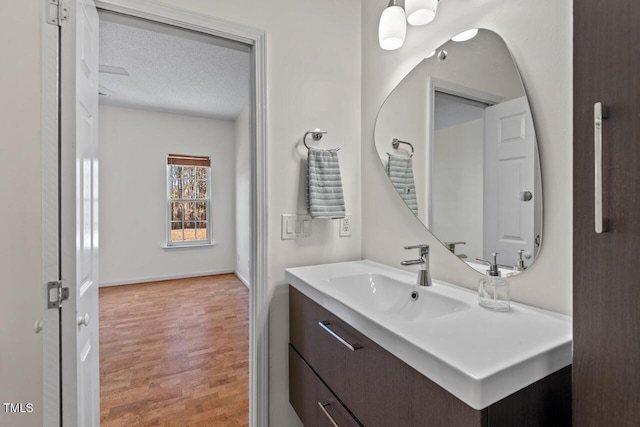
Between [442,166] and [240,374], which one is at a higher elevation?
[442,166]

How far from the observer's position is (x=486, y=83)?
3.54ft

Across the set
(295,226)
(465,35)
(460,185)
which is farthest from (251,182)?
(465,35)

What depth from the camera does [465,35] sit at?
113 cm

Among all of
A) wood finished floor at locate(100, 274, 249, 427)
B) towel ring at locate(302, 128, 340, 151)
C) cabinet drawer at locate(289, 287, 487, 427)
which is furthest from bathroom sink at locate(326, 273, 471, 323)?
wood finished floor at locate(100, 274, 249, 427)

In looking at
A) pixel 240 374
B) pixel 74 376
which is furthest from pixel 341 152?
pixel 240 374

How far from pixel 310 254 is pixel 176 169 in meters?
4.04

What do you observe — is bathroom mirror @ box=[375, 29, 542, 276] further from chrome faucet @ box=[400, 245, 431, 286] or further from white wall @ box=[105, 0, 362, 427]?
white wall @ box=[105, 0, 362, 427]

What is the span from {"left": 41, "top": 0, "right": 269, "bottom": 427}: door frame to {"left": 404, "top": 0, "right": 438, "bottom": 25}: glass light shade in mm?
692

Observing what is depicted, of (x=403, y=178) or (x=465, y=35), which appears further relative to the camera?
(x=403, y=178)

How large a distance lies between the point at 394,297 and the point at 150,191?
14.7 feet

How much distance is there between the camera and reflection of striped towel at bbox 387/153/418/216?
4.54 ft

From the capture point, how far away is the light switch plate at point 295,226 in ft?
5.05

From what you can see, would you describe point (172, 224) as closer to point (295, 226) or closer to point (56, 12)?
point (295, 226)

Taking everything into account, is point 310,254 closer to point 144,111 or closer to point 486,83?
point 486,83
